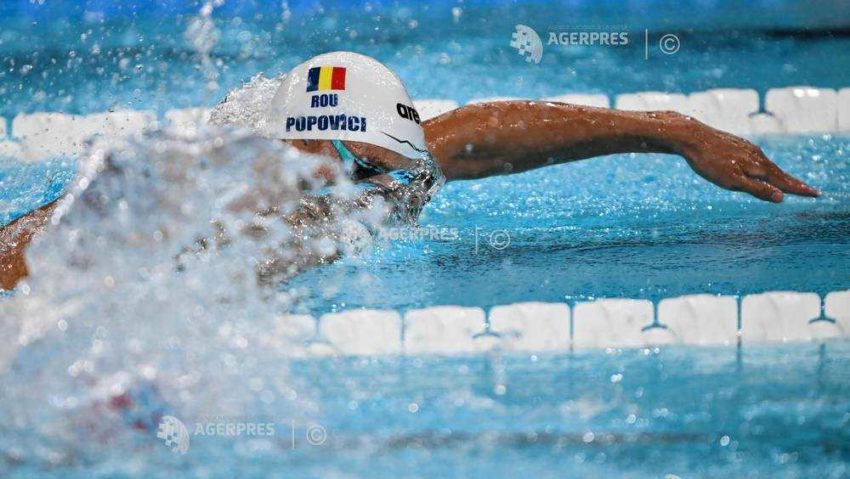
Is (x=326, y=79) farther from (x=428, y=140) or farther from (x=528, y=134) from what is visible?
(x=528, y=134)

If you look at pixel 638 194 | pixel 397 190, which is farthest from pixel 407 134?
pixel 638 194

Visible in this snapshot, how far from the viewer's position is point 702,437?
1402 mm

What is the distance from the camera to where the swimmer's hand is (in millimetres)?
2152

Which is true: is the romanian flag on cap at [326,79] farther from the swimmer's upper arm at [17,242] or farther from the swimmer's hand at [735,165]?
the swimmer's hand at [735,165]

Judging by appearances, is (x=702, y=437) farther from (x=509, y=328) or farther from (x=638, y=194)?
(x=638, y=194)

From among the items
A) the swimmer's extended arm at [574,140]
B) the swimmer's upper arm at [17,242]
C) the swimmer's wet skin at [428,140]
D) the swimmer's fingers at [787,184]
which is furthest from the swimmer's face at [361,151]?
the swimmer's fingers at [787,184]

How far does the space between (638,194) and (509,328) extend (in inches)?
36.7

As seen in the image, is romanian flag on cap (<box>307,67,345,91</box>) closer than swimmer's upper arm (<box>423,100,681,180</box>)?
Yes

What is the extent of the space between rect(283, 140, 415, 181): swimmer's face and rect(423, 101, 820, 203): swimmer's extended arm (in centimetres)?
25

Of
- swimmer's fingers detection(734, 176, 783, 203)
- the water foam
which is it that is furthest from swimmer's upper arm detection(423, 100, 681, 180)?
the water foam

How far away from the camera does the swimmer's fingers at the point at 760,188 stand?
2.13 meters

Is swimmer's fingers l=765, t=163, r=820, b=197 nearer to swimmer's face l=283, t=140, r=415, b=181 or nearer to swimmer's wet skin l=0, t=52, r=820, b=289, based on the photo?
swimmer's wet skin l=0, t=52, r=820, b=289

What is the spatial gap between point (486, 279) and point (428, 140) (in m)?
0.32

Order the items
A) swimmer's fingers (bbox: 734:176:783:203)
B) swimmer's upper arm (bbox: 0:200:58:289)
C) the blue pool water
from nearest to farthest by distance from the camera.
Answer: the blue pool water
swimmer's upper arm (bbox: 0:200:58:289)
swimmer's fingers (bbox: 734:176:783:203)
